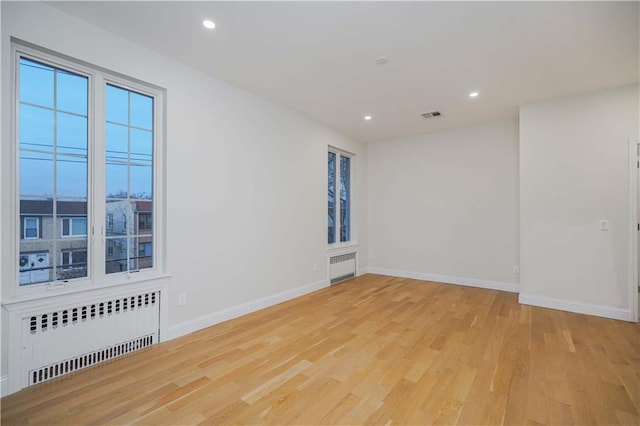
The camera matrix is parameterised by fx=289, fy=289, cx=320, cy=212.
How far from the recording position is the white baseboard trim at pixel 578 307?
3564 millimetres

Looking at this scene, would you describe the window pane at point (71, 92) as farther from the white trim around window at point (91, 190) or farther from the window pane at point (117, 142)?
the window pane at point (117, 142)

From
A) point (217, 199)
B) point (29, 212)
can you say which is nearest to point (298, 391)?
point (217, 199)

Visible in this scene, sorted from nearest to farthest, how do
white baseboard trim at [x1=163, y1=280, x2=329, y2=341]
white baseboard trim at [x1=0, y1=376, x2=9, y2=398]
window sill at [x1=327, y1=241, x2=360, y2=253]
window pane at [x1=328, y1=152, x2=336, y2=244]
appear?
white baseboard trim at [x1=0, y1=376, x2=9, y2=398], white baseboard trim at [x1=163, y1=280, x2=329, y2=341], window sill at [x1=327, y1=241, x2=360, y2=253], window pane at [x1=328, y1=152, x2=336, y2=244]

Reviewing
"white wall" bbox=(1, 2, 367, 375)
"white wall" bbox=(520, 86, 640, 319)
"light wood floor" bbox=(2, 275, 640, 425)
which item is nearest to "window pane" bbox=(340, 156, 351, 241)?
"white wall" bbox=(1, 2, 367, 375)

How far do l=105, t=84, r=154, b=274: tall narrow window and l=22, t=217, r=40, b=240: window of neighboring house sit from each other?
1.50 ft

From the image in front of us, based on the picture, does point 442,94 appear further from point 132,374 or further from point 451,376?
point 132,374

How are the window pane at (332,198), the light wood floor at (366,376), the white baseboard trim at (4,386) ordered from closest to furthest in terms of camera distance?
the light wood floor at (366,376)
the white baseboard trim at (4,386)
the window pane at (332,198)

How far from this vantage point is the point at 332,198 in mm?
5625

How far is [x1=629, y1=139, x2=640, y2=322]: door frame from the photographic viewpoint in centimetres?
348

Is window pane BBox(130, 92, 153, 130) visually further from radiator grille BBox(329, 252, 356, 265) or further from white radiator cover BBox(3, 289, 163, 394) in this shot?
radiator grille BBox(329, 252, 356, 265)

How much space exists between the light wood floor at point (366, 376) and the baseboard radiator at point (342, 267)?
5.62 ft

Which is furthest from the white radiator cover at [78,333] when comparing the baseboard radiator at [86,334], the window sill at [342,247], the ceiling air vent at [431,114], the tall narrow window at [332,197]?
the ceiling air vent at [431,114]

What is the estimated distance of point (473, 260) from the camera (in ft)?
16.9

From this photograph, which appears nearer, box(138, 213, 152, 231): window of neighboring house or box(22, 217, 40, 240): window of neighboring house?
box(22, 217, 40, 240): window of neighboring house
